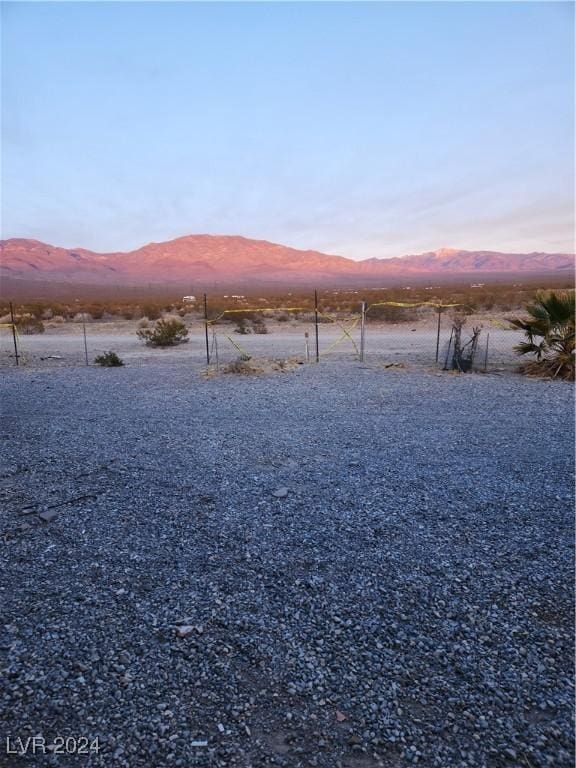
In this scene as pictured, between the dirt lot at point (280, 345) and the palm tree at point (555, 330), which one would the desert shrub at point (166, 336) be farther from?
the palm tree at point (555, 330)

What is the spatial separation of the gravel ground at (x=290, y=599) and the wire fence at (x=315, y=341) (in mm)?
7669

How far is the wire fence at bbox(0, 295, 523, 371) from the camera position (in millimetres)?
15141

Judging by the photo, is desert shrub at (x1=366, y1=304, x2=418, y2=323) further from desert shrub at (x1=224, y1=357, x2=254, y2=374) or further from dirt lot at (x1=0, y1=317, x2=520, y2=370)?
desert shrub at (x1=224, y1=357, x2=254, y2=374)

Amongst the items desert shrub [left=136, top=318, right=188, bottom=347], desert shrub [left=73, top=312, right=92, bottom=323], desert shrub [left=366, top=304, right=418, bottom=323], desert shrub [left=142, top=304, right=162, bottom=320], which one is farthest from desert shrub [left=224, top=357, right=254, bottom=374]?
desert shrub [left=73, top=312, right=92, bottom=323]

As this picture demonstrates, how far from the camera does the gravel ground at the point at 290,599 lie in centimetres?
264

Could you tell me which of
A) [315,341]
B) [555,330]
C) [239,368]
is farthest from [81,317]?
[555,330]

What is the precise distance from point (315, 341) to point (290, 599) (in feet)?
56.6

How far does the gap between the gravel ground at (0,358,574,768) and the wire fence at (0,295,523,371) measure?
7669 mm

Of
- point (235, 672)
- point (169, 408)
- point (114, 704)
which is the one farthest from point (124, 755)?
point (169, 408)

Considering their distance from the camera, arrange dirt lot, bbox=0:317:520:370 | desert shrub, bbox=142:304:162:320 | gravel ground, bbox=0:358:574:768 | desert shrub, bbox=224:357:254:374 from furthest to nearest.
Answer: desert shrub, bbox=142:304:162:320, dirt lot, bbox=0:317:520:370, desert shrub, bbox=224:357:254:374, gravel ground, bbox=0:358:574:768

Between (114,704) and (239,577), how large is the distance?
136 cm

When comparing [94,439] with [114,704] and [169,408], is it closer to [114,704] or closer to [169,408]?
[169,408]

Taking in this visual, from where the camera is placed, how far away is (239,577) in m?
3.99

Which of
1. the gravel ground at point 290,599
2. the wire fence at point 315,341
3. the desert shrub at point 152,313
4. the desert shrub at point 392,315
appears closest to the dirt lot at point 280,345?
the wire fence at point 315,341
